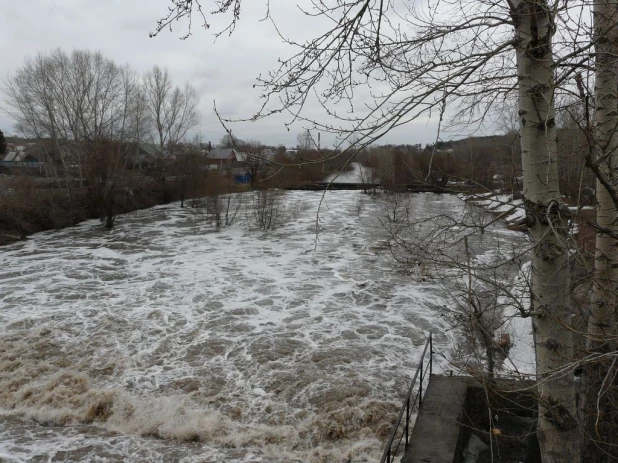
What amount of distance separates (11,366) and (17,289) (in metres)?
6.10

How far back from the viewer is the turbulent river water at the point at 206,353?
301 inches

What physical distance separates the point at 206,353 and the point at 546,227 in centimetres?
915

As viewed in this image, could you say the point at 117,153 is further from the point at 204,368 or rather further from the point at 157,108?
the point at 204,368

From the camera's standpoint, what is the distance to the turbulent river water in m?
7.65

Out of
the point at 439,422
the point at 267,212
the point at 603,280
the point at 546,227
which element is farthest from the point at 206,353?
the point at 267,212

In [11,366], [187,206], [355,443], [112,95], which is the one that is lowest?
[355,443]

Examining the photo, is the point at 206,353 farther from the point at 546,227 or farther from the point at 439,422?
the point at 546,227

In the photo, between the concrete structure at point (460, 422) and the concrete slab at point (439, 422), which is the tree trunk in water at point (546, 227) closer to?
the concrete structure at point (460, 422)

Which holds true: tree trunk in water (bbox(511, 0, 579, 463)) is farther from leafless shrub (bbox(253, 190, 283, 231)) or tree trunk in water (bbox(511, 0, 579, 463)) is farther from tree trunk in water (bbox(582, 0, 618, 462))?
leafless shrub (bbox(253, 190, 283, 231))

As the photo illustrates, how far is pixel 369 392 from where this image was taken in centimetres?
890

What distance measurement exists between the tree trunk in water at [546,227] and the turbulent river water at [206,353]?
2.42m

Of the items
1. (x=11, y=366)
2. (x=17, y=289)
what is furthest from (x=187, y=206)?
(x=11, y=366)

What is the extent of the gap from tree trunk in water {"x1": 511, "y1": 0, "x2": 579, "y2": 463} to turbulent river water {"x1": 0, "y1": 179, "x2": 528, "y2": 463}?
95.4 inches

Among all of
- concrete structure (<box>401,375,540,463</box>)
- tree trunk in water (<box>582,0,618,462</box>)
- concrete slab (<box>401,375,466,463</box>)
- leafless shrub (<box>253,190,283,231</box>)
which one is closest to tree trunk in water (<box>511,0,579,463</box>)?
tree trunk in water (<box>582,0,618,462</box>)
